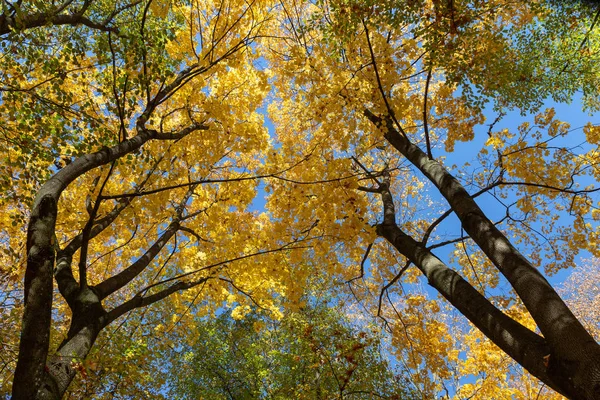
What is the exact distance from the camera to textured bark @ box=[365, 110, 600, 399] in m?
2.10

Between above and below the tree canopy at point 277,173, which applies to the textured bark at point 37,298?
below

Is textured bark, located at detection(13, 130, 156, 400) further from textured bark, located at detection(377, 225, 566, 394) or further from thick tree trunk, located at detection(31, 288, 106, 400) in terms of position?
textured bark, located at detection(377, 225, 566, 394)

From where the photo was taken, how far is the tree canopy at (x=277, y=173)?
2939 mm

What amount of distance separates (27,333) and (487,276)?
7.04 meters

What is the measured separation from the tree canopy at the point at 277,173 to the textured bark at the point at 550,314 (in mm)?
13

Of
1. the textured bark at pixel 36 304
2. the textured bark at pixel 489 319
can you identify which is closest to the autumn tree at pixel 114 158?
the textured bark at pixel 36 304

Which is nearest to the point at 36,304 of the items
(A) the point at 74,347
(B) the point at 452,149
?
(A) the point at 74,347

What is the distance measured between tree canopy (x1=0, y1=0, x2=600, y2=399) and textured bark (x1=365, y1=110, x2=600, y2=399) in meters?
0.01

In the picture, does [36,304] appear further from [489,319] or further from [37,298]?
[489,319]

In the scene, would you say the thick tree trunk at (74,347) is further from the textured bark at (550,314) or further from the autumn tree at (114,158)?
the textured bark at (550,314)

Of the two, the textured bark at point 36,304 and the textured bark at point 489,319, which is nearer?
the textured bark at point 36,304

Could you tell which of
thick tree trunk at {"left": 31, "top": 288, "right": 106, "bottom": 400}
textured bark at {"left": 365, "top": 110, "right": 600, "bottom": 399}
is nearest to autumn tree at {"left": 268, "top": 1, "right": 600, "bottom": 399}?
textured bark at {"left": 365, "top": 110, "right": 600, "bottom": 399}

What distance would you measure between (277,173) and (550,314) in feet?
7.78

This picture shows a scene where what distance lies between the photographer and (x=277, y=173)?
3.21 m
